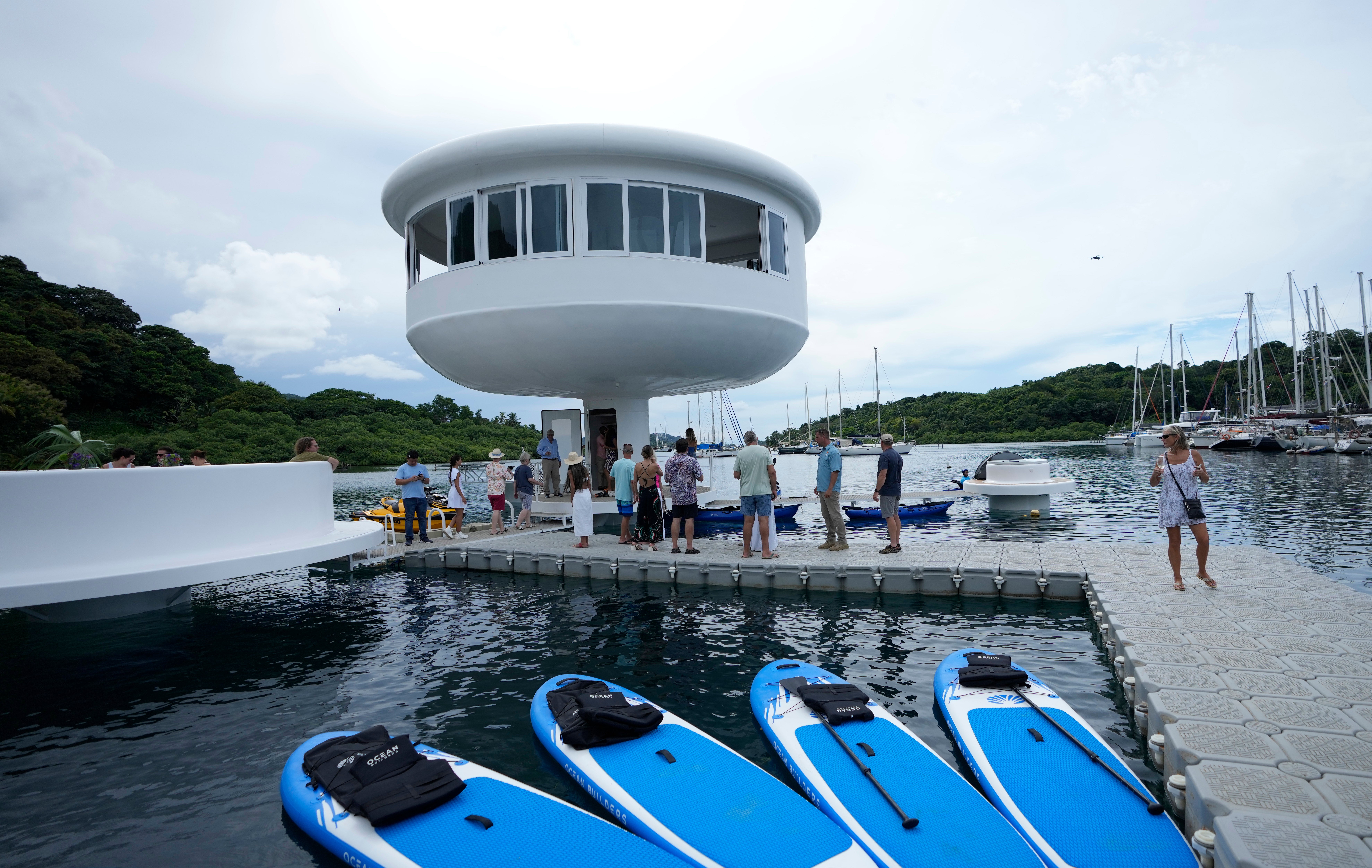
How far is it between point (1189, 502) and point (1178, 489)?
0.20 metres

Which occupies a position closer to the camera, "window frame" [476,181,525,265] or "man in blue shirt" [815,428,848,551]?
"man in blue shirt" [815,428,848,551]

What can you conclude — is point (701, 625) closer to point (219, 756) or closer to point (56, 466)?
point (219, 756)

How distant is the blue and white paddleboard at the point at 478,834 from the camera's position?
13.0ft

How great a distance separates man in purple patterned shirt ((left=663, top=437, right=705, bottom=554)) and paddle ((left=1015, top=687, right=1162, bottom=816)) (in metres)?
6.83

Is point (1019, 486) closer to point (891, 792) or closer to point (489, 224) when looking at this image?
point (489, 224)

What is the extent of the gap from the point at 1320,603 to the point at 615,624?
821 centimetres

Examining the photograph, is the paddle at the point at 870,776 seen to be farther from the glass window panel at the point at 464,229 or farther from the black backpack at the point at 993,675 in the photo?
the glass window panel at the point at 464,229

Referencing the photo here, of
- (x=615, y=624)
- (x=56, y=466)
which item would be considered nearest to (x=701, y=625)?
(x=615, y=624)

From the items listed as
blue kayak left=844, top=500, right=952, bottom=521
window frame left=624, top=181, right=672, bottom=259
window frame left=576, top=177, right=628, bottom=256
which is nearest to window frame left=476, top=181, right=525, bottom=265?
window frame left=576, top=177, right=628, bottom=256

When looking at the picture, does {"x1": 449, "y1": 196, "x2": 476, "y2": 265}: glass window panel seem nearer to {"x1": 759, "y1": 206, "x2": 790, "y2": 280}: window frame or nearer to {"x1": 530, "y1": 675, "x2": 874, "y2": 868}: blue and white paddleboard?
{"x1": 759, "y1": 206, "x2": 790, "y2": 280}: window frame

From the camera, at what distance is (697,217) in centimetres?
1457

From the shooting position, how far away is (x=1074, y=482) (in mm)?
18844

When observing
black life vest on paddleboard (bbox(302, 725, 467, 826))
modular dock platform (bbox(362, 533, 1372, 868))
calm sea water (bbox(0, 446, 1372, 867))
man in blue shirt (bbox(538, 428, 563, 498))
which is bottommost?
calm sea water (bbox(0, 446, 1372, 867))

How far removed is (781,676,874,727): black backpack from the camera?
541cm
